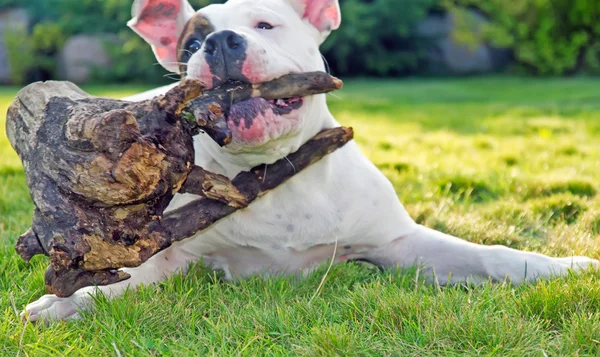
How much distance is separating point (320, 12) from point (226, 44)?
612mm

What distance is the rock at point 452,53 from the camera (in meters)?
13.4

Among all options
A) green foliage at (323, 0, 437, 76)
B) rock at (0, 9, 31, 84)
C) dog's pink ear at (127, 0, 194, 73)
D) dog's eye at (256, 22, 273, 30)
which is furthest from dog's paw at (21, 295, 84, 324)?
rock at (0, 9, 31, 84)

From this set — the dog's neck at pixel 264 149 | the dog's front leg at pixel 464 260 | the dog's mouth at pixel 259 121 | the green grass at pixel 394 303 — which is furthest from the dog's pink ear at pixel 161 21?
the dog's front leg at pixel 464 260

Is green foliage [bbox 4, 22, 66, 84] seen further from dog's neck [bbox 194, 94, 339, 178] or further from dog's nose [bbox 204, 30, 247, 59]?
dog's nose [bbox 204, 30, 247, 59]

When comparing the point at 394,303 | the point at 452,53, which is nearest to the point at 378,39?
the point at 452,53

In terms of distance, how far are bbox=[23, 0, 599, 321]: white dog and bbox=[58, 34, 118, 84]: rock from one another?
11082 millimetres

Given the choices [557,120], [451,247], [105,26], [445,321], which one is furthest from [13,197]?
[105,26]

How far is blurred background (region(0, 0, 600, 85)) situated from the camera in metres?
12.1

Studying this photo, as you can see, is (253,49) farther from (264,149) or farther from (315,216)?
(315,216)

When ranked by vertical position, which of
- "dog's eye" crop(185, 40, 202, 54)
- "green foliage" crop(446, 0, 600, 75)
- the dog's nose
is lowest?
"green foliage" crop(446, 0, 600, 75)

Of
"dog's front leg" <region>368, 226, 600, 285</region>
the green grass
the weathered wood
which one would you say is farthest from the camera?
"dog's front leg" <region>368, 226, 600, 285</region>

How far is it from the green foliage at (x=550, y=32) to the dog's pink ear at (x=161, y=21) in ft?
33.5

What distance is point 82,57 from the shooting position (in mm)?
13414

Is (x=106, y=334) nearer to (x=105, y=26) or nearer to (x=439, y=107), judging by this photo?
(x=439, y=107)
